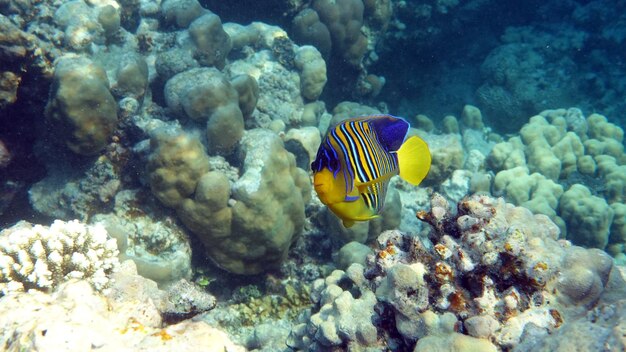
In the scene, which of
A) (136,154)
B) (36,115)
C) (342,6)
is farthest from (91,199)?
(342,6)

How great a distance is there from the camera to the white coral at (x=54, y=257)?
2.97 meters

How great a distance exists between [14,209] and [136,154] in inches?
94.8

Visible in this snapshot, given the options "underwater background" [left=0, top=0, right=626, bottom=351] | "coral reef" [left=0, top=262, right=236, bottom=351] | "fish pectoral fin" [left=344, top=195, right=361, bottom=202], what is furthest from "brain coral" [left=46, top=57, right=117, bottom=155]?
"fish pectoral fin" [left=344, top=195, right=361, bottom=202]

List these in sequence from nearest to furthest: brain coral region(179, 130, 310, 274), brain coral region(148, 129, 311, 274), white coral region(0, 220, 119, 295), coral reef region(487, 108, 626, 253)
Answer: white coral region(0, 220, 119, 295)
brain coral region(148, 129, 311, 274)
brain coral region(179, 130, 310, 274)
coral reef region(487, 108, 626, 253)

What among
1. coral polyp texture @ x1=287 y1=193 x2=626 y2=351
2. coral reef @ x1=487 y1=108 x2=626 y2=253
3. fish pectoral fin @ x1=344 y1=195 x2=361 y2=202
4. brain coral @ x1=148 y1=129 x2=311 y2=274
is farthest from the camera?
coral reef @ x1=487 y1=108 x2=626 y2=253

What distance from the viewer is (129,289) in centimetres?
315

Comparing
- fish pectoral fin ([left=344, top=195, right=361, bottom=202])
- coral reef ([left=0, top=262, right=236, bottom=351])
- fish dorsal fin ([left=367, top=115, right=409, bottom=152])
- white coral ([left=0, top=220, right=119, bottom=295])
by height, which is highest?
fish dorsal fin ([left=367, top=115, right=409, bottom=152])

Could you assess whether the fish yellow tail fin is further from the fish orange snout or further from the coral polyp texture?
the coral polyp texture

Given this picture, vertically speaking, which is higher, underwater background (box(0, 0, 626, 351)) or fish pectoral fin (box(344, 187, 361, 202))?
fish pectoral fin (box(344, 187, 361, 202))

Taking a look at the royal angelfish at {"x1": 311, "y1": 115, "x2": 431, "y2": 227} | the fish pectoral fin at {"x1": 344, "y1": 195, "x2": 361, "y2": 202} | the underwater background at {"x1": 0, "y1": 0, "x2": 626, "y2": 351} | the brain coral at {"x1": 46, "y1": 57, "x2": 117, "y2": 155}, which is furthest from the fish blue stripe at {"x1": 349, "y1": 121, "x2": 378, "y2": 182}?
the brain coral at {"x1": 46, "y1": 57, "x2": 117, "y2": 155}

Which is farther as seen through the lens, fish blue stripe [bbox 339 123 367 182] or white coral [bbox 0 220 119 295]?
white coral [bbox 0 220 119 295]

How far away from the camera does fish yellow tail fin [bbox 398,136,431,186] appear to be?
2090 mm

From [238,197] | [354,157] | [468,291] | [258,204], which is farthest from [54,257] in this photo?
[468,291]

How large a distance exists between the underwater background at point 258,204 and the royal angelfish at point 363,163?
110 cm
